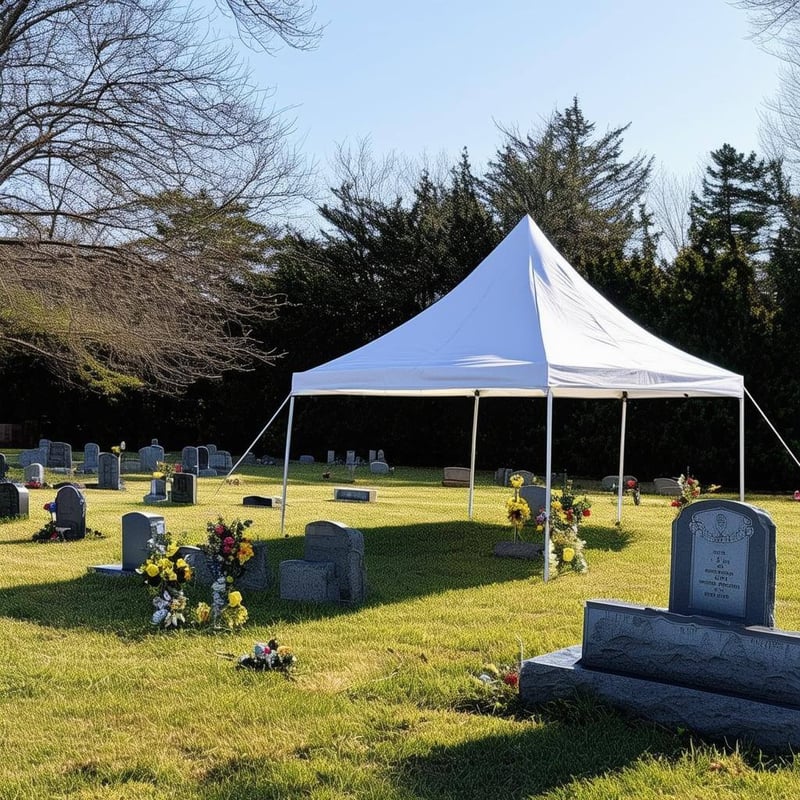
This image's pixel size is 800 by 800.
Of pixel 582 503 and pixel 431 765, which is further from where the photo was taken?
pixel 582 503

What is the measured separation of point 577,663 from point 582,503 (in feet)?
17.8

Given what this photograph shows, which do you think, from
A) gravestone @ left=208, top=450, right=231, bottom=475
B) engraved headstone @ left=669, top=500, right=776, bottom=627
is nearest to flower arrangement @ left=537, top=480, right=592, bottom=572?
engraved headstone @ left=669, top=500, right=776, bottom=627

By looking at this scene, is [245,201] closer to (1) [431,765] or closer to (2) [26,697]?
(2) [26,697]

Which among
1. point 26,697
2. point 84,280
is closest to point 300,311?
point 84,280

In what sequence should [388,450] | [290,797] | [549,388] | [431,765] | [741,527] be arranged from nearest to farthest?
[290,797] < [431,765] < [741,527] < [549,388] < [388,450]

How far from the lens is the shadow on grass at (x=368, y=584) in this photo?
7.80 m

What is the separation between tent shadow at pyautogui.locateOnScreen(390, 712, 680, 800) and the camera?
423cm

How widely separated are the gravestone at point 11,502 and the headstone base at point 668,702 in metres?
10.6

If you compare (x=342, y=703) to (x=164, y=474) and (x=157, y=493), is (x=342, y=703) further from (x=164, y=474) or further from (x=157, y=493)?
(x=157, y=493)

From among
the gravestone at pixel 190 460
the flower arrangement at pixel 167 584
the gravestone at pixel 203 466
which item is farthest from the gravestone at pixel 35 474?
the flower arrangement at pixel 167 584

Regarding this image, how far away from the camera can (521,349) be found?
1026 centimetres

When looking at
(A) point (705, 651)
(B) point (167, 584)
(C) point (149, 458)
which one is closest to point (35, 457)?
(C) point (149, 458)

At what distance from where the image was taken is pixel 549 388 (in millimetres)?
9625

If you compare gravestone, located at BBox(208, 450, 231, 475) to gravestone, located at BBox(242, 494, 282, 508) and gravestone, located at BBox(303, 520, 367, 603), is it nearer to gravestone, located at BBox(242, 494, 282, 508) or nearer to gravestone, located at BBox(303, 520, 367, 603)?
gravestone, located at BBox(242, 494, 282, 508)
